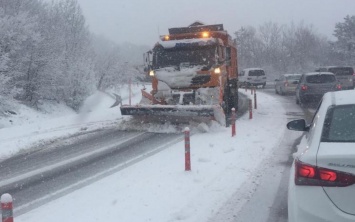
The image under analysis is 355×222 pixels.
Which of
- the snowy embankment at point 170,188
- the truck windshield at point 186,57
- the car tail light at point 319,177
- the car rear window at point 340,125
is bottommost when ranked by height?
the snowy embankment at point 170,188

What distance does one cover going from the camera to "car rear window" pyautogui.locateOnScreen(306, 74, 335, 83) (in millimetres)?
21953

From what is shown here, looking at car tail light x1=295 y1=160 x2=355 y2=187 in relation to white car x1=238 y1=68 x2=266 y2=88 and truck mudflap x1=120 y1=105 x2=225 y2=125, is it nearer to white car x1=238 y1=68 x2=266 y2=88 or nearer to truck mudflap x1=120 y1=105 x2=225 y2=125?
truck mudflap x1=120 y1=105 x2=225 y2=125

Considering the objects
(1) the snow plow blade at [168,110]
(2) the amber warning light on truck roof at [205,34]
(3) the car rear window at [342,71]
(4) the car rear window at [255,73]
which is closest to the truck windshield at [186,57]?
(2) the amber warning light on truck roof at [205,34]

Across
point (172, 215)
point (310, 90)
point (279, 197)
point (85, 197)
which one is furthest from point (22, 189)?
point (310, 90)

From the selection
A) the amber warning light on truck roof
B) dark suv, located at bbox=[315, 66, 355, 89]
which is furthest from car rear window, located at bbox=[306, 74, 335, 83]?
the amber warning light on truck roof

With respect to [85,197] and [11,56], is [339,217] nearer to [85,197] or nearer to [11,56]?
[85,197]

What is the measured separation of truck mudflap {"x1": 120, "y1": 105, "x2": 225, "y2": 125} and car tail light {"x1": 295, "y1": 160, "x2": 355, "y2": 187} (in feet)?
32.5

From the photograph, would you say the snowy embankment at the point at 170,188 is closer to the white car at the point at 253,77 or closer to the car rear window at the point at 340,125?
the car rear window at the point at 340,125

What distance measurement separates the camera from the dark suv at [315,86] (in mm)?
21584

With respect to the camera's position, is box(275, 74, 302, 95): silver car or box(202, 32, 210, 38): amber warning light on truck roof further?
box(275, 74, 302, 95): silver car

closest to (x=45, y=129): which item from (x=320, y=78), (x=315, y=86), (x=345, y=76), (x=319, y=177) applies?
(x=315, y=86)

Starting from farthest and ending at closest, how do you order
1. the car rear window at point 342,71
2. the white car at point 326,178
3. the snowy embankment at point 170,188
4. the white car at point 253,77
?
the white car at point 253,77 < the car rear window at point 342,71 < the snowy embankment at point 170,188 < the white car at point 326,178

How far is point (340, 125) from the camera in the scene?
391 cm

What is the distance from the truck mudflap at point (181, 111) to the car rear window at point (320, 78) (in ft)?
31.8
